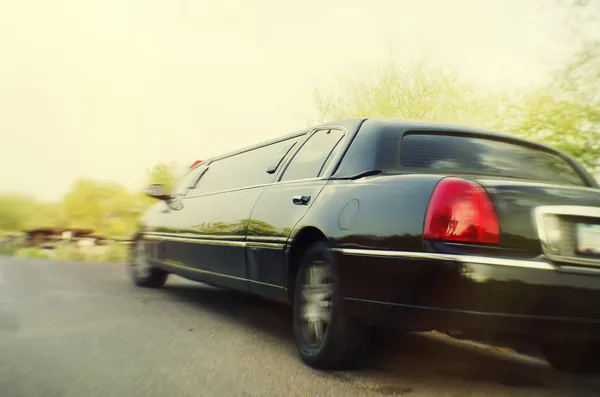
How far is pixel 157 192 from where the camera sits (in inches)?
320

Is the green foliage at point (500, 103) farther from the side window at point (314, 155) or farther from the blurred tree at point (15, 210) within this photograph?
the blurred tree at point (15, 210)

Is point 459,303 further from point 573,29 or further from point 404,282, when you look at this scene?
point 573,29

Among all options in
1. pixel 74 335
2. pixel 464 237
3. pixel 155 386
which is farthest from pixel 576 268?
pixel 74 335

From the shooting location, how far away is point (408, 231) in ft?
12.3

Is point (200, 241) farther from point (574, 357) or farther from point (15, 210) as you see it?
point (15, 210)

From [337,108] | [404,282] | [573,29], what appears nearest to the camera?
[404,282]

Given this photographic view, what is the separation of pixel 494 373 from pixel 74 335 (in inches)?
119

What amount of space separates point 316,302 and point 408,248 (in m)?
1.00

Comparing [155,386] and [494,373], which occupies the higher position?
[155,386]

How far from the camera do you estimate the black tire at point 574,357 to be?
14.8ft

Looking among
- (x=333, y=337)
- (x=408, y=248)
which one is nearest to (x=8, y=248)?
(x=333, y=337)

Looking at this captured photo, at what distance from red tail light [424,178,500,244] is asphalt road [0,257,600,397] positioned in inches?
37.3

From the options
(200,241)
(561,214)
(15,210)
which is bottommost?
(561,214)

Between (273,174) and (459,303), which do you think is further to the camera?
(273,174)
